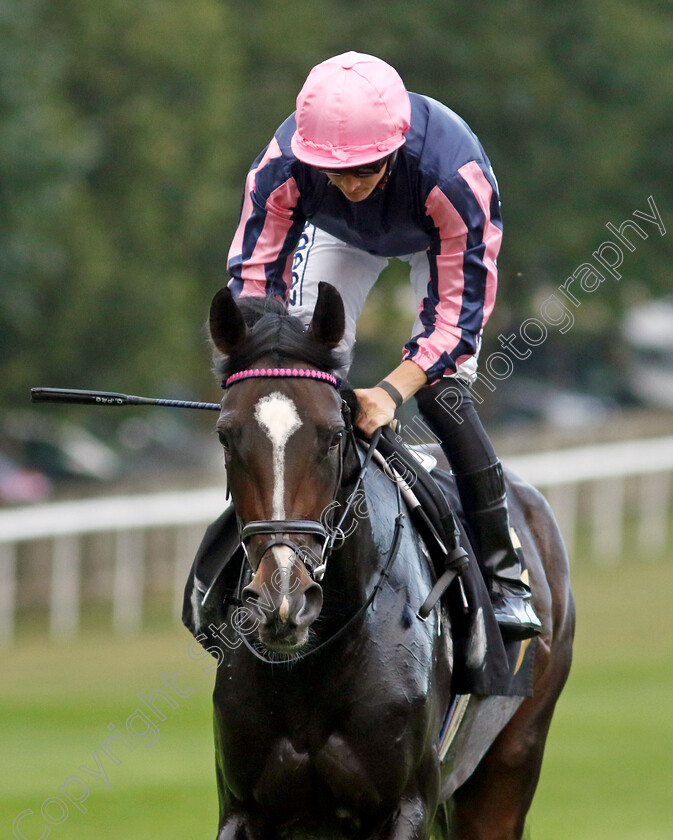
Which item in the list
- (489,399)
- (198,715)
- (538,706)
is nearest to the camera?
(538,706)

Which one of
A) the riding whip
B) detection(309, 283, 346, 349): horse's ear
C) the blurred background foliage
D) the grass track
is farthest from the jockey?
the blurred background foliage

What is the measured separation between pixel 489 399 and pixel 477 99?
5661 millimetres

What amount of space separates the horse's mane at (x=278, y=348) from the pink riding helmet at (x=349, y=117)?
46cm

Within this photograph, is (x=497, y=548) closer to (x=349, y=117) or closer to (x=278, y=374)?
(x=278, y=374)

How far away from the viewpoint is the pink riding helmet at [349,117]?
4.02 m

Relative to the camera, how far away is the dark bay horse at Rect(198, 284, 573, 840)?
3566 mm

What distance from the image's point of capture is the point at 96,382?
21172 mm

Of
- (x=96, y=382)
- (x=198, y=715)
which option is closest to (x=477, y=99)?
(x=96, y=382)

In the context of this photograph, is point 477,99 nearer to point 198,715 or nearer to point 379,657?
point 198,715

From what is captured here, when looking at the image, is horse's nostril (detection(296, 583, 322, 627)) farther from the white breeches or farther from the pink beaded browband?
the white breeches

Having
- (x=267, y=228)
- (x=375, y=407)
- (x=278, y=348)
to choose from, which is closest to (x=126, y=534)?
(x=267, y=228)

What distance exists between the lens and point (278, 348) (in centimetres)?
378

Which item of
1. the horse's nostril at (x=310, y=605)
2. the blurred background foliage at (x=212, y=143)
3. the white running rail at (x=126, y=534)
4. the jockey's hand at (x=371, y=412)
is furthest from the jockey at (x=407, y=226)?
the blurred background foliage at (x=212, y=143)

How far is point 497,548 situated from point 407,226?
1013 mm
